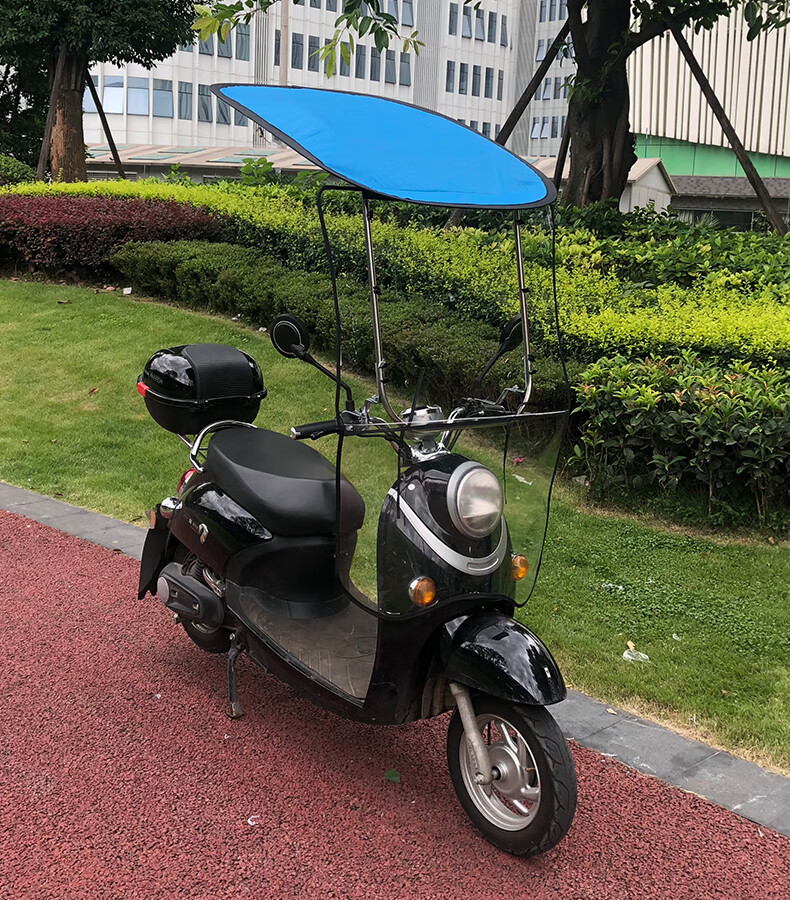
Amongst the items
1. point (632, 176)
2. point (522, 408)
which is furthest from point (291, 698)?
point (632, 176)

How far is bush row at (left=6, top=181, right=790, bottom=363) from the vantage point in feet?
15.4

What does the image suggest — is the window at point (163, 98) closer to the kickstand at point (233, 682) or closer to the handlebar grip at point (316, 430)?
the kickstand at point (233, 682)

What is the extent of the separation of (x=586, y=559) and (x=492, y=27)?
70.9 metres

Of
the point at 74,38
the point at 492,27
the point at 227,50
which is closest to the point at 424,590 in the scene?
the point at 74,38

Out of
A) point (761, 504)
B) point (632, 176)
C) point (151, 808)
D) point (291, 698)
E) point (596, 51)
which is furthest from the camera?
point (632, 176)

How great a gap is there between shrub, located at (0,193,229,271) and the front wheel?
29.4 feet

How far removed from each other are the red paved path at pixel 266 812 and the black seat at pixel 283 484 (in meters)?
0.79

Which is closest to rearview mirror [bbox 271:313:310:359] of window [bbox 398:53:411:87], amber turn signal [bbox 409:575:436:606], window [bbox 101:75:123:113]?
amber turn signal [bbox 409:575:436:606]

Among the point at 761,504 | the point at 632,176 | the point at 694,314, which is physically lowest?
the point at 761,504

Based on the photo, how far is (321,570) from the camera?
10.6 ft

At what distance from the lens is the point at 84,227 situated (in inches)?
418

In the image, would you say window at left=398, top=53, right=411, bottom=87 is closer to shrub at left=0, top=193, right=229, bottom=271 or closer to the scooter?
shrub at left=0, top=193, right=229, bottom=271

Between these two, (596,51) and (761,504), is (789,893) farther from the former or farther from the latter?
(596,51)

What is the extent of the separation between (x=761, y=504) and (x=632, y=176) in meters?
23.0
